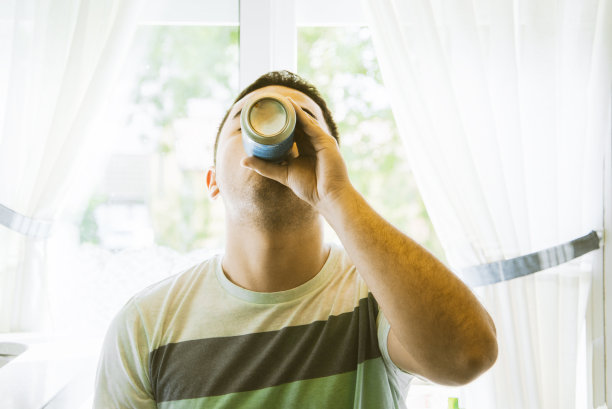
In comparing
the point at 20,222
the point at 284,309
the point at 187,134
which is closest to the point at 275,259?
the point at 284,309

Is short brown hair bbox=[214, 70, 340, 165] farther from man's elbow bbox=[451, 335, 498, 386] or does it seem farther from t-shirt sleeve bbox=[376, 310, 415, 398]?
man's elbow bbox=[451, 335, 498, 386]

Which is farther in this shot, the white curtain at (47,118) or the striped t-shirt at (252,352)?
the white curtain at (47,118)

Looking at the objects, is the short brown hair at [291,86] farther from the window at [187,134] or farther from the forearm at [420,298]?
the forearm at [420,298]

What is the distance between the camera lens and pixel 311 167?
0.91m

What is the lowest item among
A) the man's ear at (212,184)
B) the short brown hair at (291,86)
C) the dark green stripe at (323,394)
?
the dark green stripe at (323,394)

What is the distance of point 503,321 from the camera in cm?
122

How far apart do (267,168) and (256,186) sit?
0.09 metres

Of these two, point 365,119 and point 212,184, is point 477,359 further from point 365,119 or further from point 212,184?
point 365,119

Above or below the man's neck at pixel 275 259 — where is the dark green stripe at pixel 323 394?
below

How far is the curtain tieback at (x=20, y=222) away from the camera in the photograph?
1.28 metres

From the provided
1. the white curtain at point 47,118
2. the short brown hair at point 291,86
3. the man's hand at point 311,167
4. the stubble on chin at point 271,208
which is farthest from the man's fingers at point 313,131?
the white curtain at point 47,118

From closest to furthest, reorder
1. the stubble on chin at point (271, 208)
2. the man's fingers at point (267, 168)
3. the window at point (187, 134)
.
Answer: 1. the man's fingers at point (267, 168)
2. the stubble on chin at point (271, 208)
3. the window at point (187, 134)

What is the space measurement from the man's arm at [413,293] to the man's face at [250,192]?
0.11 metres

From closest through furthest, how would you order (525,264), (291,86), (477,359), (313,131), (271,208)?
(477,359) → (313,131) → (271,208) → (291,86) → (525,264)
